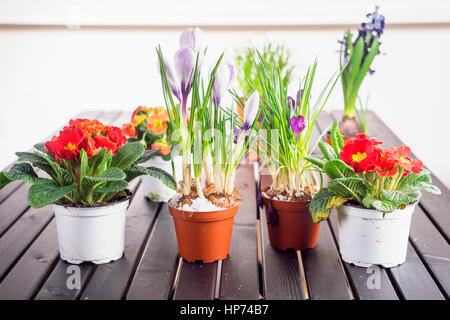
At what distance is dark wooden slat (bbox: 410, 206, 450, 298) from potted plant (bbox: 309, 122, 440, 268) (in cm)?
9

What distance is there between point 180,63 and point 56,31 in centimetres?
380

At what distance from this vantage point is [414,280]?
50.5 inches

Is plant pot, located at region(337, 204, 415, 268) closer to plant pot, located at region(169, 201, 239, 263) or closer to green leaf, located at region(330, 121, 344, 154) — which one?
green leaf, located at region(330, 121, 344, 154)

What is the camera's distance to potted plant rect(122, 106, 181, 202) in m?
1.91

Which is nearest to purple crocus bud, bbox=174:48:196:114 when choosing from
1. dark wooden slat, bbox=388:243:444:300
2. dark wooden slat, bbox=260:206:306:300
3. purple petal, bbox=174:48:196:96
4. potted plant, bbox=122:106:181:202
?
purple petal, bbox=174:48:196:96

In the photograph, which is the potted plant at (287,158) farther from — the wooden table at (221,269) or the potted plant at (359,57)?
the potted plant at (359,57)

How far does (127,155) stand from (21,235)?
43 cm

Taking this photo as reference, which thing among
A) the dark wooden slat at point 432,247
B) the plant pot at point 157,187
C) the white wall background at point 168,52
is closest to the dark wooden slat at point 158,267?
the plant pot at point 157,187

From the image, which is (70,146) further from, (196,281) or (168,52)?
(168,52)
